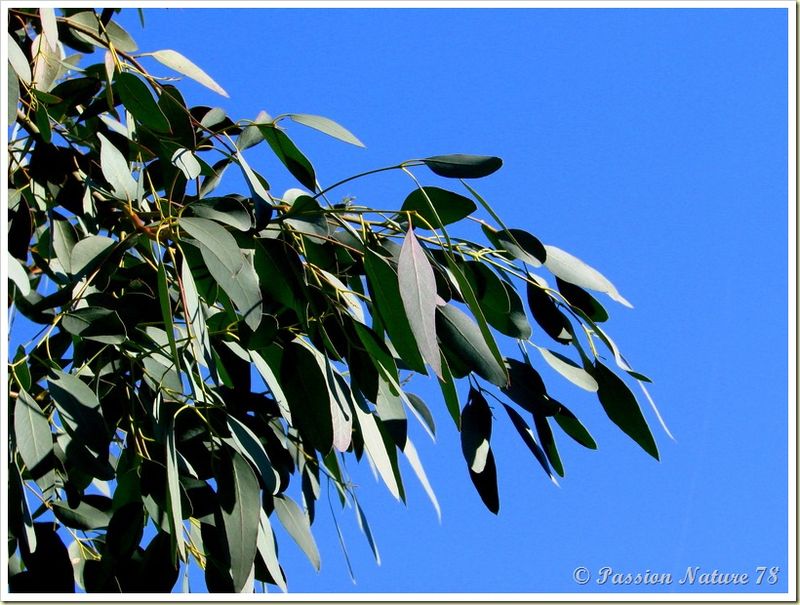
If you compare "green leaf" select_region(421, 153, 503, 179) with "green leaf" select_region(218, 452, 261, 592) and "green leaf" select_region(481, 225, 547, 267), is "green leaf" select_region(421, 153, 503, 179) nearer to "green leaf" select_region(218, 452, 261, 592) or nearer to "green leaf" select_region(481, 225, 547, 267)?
"green leaf" select_region(481, 225, 547, 267)

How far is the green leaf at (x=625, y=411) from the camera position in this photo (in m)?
1.15

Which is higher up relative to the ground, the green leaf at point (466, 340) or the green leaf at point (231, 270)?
the green leaf at point (231, 270)

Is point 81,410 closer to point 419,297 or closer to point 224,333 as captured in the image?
point 224,333

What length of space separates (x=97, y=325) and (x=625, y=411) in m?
0.66

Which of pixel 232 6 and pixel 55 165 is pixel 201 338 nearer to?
pixel 55 165

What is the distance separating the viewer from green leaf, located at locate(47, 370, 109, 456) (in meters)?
1.14

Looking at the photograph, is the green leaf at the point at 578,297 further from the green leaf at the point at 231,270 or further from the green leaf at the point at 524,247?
the green leaf at the point at 231,270

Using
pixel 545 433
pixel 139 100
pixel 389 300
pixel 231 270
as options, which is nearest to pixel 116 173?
pixel 139 100

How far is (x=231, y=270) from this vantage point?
992 millimetres

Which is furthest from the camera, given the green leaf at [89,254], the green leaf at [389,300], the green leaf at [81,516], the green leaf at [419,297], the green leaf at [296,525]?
the green leaf at [296,525]

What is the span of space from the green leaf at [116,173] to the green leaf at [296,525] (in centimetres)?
54

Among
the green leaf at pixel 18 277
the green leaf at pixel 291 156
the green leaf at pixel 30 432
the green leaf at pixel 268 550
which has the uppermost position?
the green leaf at pixel 291 156

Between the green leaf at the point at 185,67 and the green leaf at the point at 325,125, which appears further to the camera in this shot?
the green leaf at the point at 185,67

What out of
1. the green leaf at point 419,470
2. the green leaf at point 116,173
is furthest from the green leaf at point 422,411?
the green leaf at point 116,173
